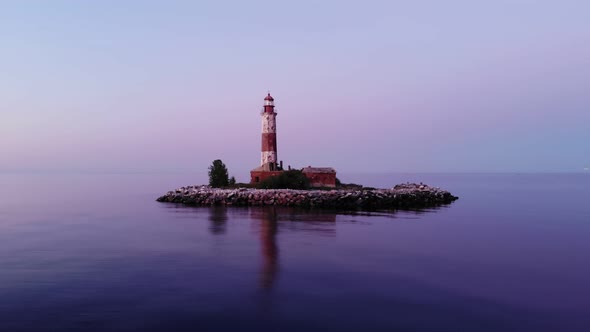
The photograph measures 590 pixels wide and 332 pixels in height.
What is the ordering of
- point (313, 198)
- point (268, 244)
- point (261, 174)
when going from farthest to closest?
1. point (261, 174)
2. point (313, 198)
3. point (268, 244)

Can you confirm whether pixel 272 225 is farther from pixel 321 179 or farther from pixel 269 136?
pixel 269 136

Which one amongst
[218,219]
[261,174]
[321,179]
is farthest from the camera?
[321,179]

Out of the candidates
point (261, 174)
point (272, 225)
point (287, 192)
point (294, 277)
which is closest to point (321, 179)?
point (261, 174)

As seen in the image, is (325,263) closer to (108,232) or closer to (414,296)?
(414,296)

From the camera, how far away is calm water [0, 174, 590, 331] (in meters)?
9.33

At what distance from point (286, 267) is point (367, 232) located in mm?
8680

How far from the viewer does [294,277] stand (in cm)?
1290

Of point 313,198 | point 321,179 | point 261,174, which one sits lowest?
point 313,198

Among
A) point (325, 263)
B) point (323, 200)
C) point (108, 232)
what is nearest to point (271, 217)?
point (323, 200)

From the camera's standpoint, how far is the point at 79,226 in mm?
25875

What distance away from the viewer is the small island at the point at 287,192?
3359 centimetres

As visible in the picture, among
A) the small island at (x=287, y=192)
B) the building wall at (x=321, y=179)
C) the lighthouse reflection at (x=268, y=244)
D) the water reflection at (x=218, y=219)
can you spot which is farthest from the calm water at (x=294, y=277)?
the building wall at (x=321, y=179)

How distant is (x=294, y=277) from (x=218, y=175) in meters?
31.9

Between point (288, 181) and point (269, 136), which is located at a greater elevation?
point (269, 136)
